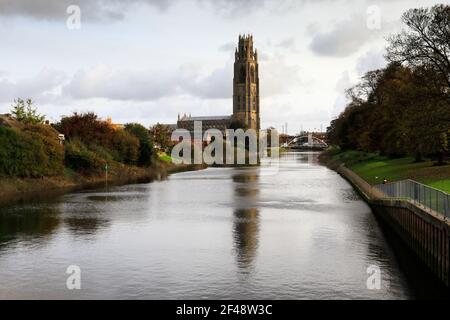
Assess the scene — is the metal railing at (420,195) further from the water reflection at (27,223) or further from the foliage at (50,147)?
the foliage at (50,147)

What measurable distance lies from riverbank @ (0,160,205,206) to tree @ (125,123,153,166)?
10.1 feet

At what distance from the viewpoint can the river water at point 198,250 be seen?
2231 centimetres

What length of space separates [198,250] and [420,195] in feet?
40.2

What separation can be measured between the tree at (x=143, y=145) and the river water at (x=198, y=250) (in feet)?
159

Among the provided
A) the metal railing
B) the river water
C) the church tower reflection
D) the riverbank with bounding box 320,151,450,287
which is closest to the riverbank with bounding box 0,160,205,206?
the river water

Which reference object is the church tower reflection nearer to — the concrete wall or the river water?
the river water

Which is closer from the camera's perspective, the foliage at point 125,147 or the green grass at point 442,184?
the green grass at point 442,184

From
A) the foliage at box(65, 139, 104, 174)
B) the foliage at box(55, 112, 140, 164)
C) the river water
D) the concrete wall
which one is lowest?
the river water

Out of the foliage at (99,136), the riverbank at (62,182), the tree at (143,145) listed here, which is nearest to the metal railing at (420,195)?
the riverbank at (62,182)

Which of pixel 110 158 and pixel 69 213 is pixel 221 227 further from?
pixel 110 158

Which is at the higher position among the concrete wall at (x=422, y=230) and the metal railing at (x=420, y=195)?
the metal railing at (x=420, y=195)

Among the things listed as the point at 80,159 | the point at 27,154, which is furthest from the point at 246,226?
the point at 80,159

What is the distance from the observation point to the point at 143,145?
101m

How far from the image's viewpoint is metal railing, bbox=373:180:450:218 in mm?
24094
